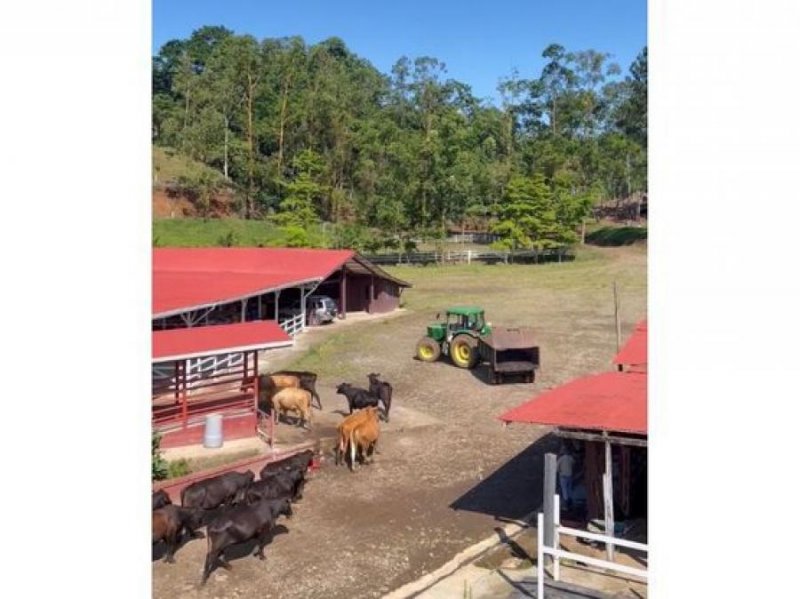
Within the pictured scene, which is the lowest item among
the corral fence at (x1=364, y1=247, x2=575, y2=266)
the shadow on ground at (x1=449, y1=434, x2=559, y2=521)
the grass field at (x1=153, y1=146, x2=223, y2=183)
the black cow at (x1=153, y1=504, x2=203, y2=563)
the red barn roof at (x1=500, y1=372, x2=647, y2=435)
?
the shadow on ground at (x1=449, y1=434, x2=559, y2=521)

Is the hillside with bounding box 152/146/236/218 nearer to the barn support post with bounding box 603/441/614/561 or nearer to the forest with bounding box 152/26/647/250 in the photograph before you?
the forest with bounding box 152/26/647/250

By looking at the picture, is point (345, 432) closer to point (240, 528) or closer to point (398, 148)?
point (240, 528)

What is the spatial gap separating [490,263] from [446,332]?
28775mm

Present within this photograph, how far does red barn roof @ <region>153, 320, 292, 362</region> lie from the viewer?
12430mm

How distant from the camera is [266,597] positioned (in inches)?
317

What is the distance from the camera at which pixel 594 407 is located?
8.92 m

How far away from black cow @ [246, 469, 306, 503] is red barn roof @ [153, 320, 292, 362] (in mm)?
2886

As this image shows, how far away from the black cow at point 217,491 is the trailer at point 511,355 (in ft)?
28.0

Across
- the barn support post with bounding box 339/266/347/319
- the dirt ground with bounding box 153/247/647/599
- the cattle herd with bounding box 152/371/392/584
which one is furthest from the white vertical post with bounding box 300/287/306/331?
the cattle herd with bounding box 152/371/392/584

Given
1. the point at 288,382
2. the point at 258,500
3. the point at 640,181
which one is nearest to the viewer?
the point at 258,500

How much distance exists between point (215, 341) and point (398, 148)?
135ft

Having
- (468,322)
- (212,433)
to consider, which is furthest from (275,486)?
(468,322)
